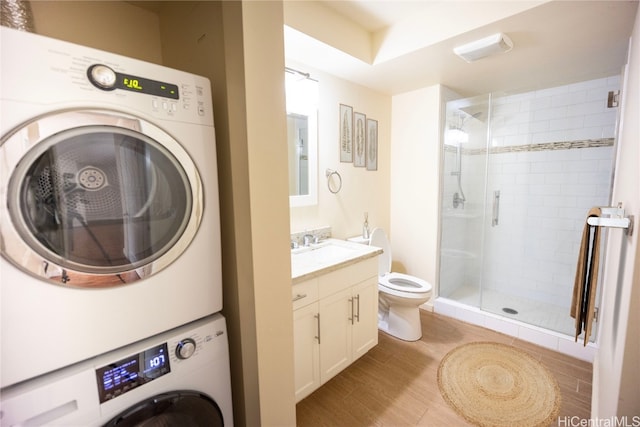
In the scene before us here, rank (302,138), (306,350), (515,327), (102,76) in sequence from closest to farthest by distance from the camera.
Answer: (102,76) < (306,350) < (302,138) < (515,327)

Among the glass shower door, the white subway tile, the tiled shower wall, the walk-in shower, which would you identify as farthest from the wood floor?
the white subway tile

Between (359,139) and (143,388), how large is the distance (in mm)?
2336

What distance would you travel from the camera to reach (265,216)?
100 cm

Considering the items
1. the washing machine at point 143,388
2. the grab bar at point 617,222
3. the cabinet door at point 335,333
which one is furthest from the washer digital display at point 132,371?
the grab bar at point 617,222

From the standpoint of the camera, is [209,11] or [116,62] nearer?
[116,62]

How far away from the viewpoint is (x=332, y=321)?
1.71 metres

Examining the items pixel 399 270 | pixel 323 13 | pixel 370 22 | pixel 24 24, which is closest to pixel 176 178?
pixel 24 24

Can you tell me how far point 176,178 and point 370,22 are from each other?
1.90m

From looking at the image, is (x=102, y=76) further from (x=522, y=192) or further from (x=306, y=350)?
(x=522, y=192)

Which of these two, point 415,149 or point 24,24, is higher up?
point 24,24

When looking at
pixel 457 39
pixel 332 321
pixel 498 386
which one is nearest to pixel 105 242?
pixel 332 321

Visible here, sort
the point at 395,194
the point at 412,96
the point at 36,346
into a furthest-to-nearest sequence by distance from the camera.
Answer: the point at 395,194, the point at 412,96, the point at 36,346

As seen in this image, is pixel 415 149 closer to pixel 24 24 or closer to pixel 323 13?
pixel 323 13

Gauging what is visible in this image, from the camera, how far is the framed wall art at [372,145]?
8.89ft
